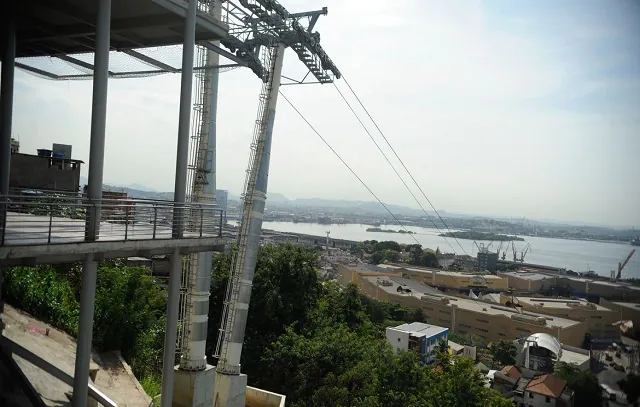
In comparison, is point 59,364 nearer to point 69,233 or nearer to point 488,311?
point 69,233

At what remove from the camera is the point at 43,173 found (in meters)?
10.7

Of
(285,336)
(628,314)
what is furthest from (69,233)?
(285,336)

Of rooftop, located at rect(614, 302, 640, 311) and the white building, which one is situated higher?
rooftop, located at rect(614, 302, 640, 311)

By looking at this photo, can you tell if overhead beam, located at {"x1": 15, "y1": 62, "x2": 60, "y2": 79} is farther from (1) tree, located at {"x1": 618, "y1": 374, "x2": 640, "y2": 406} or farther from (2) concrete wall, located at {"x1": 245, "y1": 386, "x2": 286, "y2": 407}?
(1) tree, located at {"x1": 618, "y1": 374, "x2": 640, "y2": 406}

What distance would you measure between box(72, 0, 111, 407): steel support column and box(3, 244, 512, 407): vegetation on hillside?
195 inches

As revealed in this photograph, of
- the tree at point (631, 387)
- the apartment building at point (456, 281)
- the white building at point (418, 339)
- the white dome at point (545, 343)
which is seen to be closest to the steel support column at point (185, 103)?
the tree at point (631, 387)

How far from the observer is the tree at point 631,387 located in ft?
6.78

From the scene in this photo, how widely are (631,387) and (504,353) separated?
95.1 feet

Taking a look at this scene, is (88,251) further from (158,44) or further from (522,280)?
(522,280)

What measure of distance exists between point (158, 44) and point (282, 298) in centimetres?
936

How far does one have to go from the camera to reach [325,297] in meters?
16.5

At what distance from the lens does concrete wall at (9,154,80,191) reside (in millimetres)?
10227

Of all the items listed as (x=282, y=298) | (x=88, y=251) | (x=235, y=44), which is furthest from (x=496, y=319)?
(x=88, y=251)

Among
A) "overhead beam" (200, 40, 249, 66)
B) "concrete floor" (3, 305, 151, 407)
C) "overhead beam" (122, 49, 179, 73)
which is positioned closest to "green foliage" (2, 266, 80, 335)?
"concrete floor" (3, 305, 151, 407)
